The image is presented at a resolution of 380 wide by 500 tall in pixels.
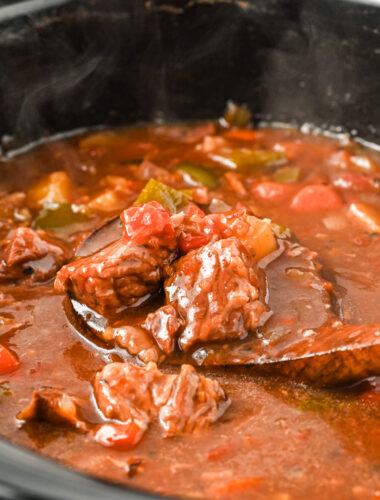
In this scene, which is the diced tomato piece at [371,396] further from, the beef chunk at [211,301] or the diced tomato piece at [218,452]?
the diced tomato piece at [218,452]

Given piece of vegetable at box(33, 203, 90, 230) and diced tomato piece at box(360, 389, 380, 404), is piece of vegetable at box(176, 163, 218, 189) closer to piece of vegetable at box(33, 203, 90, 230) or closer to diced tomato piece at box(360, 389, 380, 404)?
piece of vegetable at box(33, 203, 90, 230)

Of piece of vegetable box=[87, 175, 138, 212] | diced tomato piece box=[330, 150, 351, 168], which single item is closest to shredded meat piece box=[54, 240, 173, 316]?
piece of vegetable box=[87, 175, 138, 212]

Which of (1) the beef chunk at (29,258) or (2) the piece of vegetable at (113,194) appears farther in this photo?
(2) the piece of vegetable at (113,194)

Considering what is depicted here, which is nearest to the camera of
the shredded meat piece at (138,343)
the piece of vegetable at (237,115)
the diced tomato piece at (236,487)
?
the diced tomato piece at (236,487)

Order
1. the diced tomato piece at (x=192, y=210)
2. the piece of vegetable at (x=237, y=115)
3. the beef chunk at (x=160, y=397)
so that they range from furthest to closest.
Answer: the piece of vegetable at (x=237, y=115), the diced tomato piece at (x=192, y=210), the beef chunk at (x=160, y=397)

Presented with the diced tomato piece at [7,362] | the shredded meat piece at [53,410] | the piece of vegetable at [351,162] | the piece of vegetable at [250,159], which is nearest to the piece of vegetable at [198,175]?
the piece of vegetable at [250,159]

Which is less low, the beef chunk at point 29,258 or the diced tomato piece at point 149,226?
the diced tomato piece at point 149,226

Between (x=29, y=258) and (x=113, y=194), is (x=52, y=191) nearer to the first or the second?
(x=113, y=194)

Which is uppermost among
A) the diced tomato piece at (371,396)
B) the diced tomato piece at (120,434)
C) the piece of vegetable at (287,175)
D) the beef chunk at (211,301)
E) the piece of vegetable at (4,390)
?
the beef chunk at (211,301)
